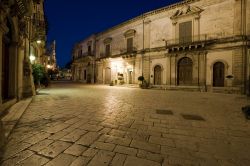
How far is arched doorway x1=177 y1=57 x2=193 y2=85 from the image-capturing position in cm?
1633

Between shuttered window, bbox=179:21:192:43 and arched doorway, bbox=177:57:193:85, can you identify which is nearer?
arched doorway, bbox=177:57:193:85

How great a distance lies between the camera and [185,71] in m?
16.6

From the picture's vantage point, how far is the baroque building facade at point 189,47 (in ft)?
44.3

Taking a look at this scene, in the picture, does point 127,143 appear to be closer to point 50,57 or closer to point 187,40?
point 187,40

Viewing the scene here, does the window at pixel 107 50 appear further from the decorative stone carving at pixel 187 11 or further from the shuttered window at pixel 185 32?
the shuttered window at pixel 185 32

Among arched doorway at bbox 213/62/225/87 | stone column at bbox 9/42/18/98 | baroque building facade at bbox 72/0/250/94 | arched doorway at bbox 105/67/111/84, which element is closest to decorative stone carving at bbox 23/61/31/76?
stone column at bbox 9/42/18/98

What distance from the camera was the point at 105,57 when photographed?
2650 centimetres

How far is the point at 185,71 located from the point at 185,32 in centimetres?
423

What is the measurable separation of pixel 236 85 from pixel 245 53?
2812mm

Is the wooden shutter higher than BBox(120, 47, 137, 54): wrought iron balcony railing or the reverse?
higher

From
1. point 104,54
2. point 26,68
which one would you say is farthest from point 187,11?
point 26,68

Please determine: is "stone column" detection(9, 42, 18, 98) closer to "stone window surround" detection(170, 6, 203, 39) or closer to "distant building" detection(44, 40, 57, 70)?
"stone window surround" detection(170, 6, 203, 39)

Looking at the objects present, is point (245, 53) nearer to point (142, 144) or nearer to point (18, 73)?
point (142, 144)

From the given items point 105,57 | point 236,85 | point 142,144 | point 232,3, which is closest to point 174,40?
point 232,3
